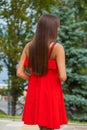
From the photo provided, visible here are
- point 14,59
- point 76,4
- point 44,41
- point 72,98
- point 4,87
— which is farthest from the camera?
point 76,4

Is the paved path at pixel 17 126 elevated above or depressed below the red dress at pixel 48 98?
below

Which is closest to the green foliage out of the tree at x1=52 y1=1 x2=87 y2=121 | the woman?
the tree at x1=52 y1=1 x2=87 y2=121

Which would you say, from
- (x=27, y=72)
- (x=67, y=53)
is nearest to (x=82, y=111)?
(x=67, y=53)

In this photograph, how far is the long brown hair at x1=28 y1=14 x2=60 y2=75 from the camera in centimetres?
423

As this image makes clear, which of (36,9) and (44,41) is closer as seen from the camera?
(44,41)

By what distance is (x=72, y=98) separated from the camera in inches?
397

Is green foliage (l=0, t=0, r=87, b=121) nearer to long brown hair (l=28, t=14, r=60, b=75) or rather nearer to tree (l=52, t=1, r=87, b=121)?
tree (l=52, t=1, r=87, b=121)

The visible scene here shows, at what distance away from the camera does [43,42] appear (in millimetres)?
4254

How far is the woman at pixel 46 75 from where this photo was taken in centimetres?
424

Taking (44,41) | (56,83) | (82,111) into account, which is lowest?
(82,111)

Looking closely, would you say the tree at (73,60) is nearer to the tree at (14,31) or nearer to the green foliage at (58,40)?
the green foliage at (58,40)

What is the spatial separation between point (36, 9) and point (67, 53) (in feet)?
4.95

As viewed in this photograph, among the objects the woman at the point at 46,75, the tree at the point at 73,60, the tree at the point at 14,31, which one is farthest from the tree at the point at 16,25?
the woman at the point at 46,75

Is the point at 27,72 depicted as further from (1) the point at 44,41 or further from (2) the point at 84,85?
(2) the point at 84,85
